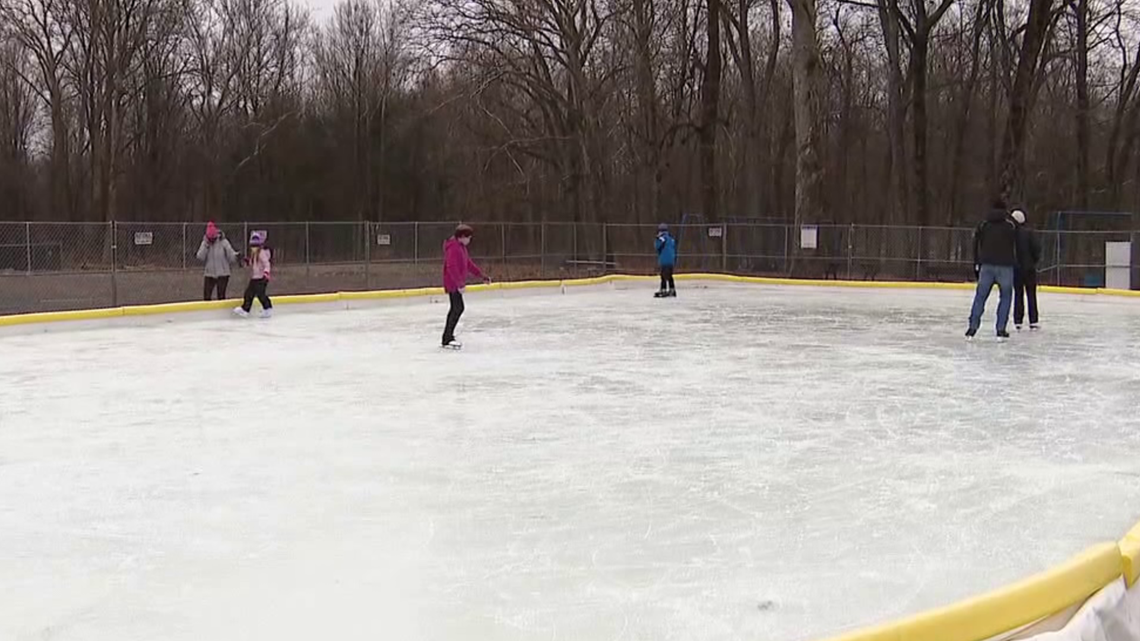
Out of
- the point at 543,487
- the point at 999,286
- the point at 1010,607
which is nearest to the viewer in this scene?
the point at 1010,607

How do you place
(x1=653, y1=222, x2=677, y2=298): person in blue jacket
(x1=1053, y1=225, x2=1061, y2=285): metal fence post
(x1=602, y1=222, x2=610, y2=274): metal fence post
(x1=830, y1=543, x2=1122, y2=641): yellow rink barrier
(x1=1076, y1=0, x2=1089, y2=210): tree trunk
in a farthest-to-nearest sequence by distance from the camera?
(x1=1076, y1=0, x2=1089, y2=210): tree trunk < (x1=602, y1=222, x2=610, y2=274): metal fence post < (x1=1053, y1=225, x2=1061, y2=285): metal fence post < (x1=653, y1=222, x2=677, y2=298): person in blue jacket < (x1=830, y1=543, x2=1122, y2=641): yellow rink barrier

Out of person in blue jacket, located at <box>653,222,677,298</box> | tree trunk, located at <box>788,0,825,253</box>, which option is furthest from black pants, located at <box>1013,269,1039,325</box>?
tree trunk, located at <box>788,0,825,253</box>

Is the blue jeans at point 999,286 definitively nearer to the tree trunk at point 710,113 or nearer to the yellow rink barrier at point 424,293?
the yellow rink barrier at point 424,293

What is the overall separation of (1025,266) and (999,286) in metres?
1.19

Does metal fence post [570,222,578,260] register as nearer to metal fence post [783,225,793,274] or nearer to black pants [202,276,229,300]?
metal fence post [783,225,793,274]

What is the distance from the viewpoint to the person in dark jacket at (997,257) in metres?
12.0

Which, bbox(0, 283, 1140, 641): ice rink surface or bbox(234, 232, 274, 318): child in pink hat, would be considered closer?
bbox(0, 283, 1140, 641): ice rink surface

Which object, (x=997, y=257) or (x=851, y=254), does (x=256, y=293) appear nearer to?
(x=997, y=257)

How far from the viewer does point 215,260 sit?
16594 millimetres

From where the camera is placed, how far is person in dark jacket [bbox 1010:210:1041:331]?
12922mm

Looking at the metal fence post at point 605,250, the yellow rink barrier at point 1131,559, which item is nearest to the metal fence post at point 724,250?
the metal fence post at point 605,250

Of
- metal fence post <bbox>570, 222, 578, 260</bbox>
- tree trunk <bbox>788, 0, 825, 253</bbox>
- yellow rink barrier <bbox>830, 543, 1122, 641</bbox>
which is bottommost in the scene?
yellow rink barrier <bbox>830, 543, 1122, 641</bbox>

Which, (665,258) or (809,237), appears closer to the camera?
(665,258)

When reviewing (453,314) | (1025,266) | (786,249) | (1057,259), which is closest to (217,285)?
(453,314)
